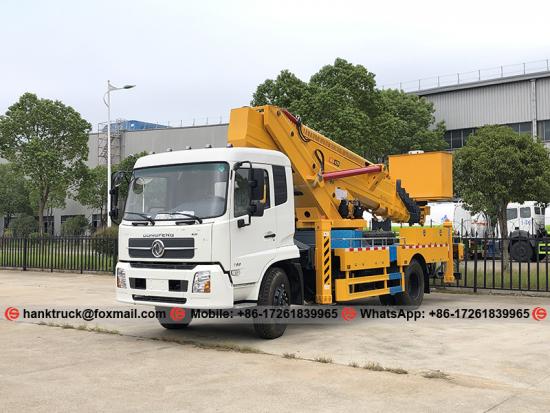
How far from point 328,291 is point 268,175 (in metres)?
2.29

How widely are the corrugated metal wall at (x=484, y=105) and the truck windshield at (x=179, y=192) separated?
38354mm

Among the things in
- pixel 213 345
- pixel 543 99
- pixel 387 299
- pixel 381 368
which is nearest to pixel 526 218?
pixel 543 99

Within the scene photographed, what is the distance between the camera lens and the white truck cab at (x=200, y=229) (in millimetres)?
8266

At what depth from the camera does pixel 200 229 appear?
27.2ft

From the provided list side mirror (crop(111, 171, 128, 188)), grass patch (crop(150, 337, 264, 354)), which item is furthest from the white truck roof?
grass patch (crop(150, 337, 264, 354))

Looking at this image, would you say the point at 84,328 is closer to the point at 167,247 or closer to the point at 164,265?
the point at 164,265

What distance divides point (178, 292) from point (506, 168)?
1518cm

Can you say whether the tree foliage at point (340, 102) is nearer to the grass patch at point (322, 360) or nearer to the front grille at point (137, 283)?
the front grille at point (137, 283)

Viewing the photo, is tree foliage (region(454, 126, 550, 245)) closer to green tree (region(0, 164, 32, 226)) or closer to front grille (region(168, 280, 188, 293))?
front grille (region(168, 280, 188, 293))

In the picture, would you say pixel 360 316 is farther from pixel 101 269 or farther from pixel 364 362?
pixel 101 269

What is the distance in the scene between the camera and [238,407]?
5.74 meters

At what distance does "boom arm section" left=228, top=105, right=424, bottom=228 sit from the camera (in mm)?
9781

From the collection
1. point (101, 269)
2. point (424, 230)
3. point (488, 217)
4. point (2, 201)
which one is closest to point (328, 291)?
point (424, 230)

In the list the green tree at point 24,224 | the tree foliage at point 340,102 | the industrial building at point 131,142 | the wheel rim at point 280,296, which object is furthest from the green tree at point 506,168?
the green tree at point 24,224
